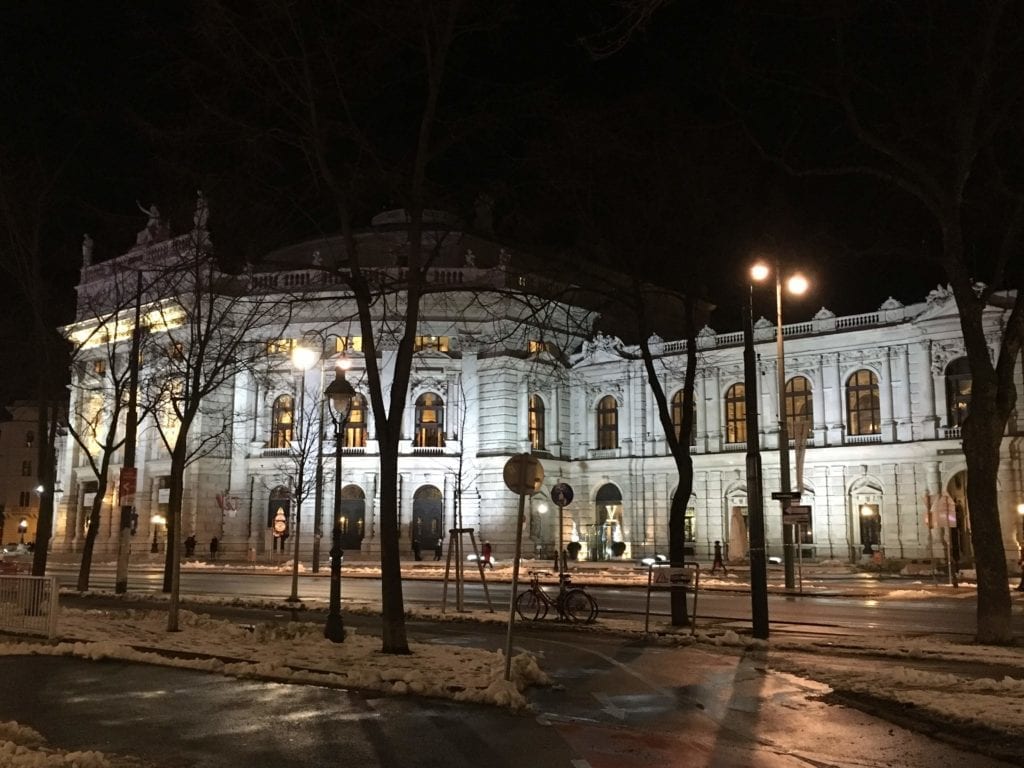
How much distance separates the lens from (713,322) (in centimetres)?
7069

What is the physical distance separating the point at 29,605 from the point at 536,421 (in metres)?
44.7

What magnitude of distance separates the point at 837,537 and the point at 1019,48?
38.2 metres

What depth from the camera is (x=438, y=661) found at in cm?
1316

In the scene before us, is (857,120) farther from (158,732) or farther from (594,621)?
(158,732)

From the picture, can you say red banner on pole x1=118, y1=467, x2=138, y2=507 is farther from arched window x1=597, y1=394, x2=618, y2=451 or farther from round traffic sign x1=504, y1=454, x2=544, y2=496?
arched window x1=597, y1=394, x2=618, y2=451

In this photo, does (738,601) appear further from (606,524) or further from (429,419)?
(429,419)

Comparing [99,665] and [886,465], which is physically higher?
[886,465]

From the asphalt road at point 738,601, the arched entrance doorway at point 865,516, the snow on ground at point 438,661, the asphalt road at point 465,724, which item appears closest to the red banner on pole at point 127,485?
the snow on ground at point 438,661

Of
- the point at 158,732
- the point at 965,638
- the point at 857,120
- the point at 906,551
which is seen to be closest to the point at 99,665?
the point at 158,732

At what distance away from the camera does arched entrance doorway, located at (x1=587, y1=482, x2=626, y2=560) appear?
58625 millimetres

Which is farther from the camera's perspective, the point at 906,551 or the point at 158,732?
the point at 906,551

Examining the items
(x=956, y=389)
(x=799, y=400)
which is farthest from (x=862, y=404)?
(x=956, y=389)

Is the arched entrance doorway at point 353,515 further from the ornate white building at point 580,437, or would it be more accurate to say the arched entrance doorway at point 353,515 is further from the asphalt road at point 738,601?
the asphalt road at point 738,601

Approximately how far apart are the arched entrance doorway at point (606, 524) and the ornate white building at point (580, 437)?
11 cm
